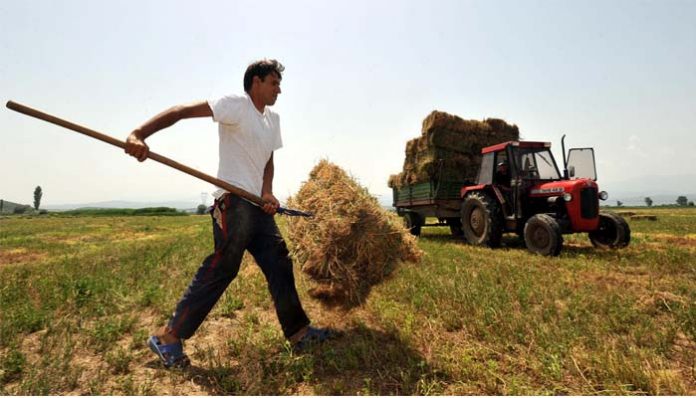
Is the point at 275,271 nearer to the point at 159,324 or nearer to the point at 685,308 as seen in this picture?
the point at 159,324

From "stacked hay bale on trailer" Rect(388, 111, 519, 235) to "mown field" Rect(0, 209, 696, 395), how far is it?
5.47m

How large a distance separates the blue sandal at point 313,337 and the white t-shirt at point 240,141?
4.26 ft

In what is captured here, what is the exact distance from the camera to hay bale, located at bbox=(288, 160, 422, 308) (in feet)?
10.8

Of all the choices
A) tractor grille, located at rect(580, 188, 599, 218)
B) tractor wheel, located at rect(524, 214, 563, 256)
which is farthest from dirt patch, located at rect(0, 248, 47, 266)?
tractor grille, located at rect(580, 188, 599, 218)

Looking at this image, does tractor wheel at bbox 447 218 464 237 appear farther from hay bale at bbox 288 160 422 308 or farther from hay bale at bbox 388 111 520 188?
hay bale at bbox 288 160 422 308

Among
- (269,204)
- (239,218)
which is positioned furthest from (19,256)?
(269,204)

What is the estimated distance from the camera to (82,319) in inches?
159

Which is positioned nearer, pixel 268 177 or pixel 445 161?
pixel 268 177

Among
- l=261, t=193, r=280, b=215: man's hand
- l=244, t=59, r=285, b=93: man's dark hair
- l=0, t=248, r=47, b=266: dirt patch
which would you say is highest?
l=244, t=59, r=285, b=93: man's dark hair

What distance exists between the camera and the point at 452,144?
11.4m

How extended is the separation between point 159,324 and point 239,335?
1066 millimetres

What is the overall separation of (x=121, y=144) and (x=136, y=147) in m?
0.14

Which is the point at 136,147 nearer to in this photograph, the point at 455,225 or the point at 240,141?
the point at 240,141

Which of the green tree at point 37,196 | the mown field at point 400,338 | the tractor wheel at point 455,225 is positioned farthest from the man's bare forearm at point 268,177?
the green tree at point 37,196
